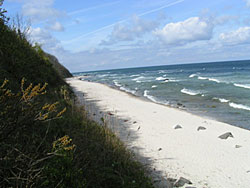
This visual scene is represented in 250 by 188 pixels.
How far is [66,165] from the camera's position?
3727 millimetres

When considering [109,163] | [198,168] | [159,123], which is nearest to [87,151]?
[109,163]

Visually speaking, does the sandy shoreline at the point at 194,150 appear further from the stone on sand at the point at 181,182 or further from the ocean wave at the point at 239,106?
the ocean wave at the point at 239,106

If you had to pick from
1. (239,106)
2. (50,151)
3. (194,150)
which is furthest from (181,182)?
(239,106)

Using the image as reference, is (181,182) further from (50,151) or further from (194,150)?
(50,151)

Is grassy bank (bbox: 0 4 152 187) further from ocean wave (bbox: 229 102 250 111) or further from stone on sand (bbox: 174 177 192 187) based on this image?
ocean wave (bbox: 229 102 250 111)

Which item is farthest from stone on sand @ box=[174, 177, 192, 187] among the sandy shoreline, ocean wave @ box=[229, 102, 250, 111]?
ocean wave @ box=[229, 102, 250, 111]

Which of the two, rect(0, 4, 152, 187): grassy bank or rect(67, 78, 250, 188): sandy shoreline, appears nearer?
rect(0, 4, 152, 187): grassy bank

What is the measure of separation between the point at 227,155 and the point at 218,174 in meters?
1.76

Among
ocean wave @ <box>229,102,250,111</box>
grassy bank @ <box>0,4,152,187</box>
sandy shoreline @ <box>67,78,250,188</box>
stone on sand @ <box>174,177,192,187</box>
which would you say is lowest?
ocean wave @ <box>229,102,250,111</box>

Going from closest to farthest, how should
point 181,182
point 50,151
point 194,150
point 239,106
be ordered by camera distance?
point 50,151
point 181,182
point 194,150
point 239,106

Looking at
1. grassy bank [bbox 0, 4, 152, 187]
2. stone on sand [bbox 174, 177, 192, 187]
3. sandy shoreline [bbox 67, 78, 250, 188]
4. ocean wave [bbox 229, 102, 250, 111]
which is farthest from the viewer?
ocean wave [bbox 229, 102, 250, 111]

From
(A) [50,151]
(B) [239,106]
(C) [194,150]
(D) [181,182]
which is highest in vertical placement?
(A) [50,151]

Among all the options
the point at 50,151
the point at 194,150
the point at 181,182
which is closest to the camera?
the point at 50,151

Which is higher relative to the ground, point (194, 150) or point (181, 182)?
point (181, 182)
